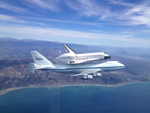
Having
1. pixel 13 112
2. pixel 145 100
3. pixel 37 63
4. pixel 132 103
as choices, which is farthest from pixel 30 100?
pixel 145 100

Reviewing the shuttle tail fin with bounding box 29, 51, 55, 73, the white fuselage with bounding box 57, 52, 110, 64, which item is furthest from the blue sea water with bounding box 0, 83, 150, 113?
the white fuselage with bounding box 57, 52, 110, 64

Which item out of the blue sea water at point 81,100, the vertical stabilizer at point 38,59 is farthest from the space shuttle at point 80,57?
the blue sea water at point 81,100

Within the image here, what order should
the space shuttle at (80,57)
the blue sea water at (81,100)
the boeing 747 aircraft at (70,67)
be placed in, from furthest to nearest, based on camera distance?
the blue sea water at (81,100), the boeing 747 aircraft at (70,67), the space shuttle at (80,57)

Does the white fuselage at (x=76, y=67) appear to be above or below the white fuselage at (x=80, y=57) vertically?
below

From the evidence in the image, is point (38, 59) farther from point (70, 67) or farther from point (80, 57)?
point (80, 57)

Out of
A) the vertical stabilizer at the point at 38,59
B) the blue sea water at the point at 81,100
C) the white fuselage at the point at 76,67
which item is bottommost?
the blue sea water at the point at 81,100

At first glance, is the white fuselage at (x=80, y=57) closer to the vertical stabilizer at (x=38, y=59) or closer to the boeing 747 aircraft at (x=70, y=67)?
the boeing 747 aircraft at (x=70, y=67)

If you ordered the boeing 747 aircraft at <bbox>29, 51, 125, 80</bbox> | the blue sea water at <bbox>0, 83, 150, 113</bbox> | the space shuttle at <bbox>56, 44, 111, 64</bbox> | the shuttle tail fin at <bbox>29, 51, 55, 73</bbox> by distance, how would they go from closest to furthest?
the space shuttle at <bbox>56, 44, 111, 64</bbox>
the boeing 747 aircraft at <bbox>29, 51, 125, 80</bbox>
the shuttle tail fin at <bbox>29, 51, 55, 73</bbox>
the blue sea water at <bbox>0, 83, 150, 113</bbox>

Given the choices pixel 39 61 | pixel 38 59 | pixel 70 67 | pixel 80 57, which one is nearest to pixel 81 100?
pixel 70 67

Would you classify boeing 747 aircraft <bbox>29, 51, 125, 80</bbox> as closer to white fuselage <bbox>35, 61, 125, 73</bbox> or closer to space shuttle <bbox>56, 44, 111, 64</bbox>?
white fuselage <bbox>35, 61, 125, 73</bbox>

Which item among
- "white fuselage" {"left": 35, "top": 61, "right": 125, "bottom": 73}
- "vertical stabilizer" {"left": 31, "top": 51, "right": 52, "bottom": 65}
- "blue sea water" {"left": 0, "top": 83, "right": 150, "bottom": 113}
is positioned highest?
"vertical stabilizer" {"left": 31, "top": 51, "right": 52, "bottom": 65}
